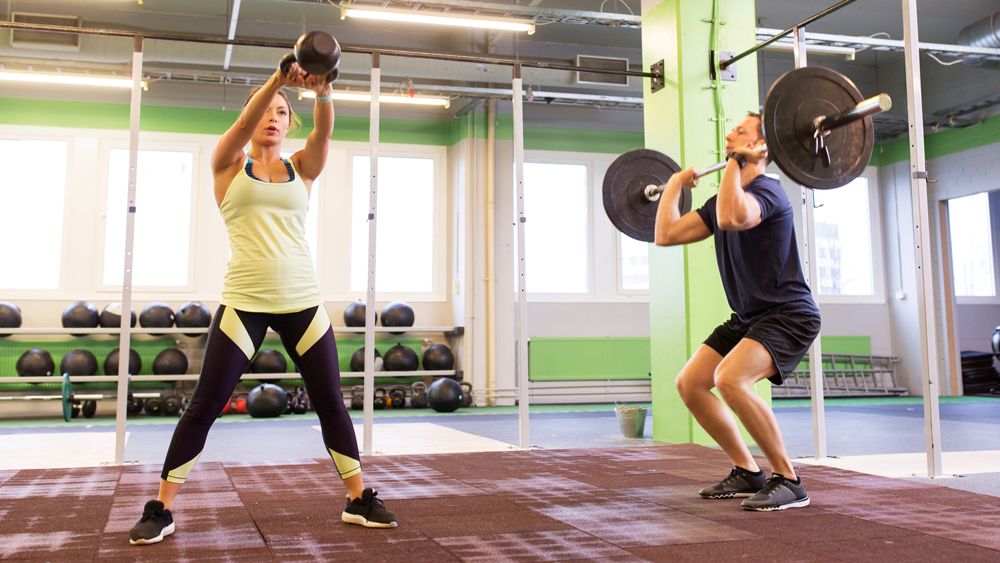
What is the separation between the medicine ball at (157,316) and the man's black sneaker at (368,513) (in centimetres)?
618

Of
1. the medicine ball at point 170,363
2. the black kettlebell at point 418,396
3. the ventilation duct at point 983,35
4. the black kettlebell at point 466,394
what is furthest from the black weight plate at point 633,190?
the ventilation duct at point 983,35

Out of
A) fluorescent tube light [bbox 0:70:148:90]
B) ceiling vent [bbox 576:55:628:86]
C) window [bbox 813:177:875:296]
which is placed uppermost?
ceiling vent [bbox 576:55:628:86]

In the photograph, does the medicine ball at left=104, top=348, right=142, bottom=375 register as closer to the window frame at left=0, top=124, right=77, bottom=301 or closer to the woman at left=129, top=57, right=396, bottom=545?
the window frame at left=0, top=124, right=77, bottom=301

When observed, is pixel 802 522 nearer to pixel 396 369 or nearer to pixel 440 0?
pixel 440 0

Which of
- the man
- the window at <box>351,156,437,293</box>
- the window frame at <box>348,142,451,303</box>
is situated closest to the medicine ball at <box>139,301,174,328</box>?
the window frame at <box>348,142,451,303</box>

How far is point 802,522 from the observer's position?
2430 millimetres

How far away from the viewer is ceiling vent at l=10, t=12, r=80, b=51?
7379 mm

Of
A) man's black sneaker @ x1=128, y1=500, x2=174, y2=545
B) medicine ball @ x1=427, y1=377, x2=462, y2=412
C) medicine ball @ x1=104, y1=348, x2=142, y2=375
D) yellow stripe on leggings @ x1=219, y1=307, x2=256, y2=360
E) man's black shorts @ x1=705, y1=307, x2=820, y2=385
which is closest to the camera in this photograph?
man's black sneaker @ x1=128, y1=500, x2=174, y2=545

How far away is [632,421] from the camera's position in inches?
208

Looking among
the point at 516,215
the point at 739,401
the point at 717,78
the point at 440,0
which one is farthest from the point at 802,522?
the point at 440,0

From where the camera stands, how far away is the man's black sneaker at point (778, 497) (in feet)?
8.59

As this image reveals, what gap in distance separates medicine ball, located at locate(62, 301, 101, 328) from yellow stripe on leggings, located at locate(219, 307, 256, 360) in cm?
635

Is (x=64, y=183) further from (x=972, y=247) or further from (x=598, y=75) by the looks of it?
(x=972, y=247)

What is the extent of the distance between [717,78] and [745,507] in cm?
305
